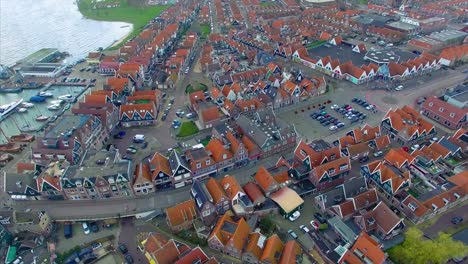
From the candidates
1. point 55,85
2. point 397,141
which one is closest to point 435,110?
point 397,141

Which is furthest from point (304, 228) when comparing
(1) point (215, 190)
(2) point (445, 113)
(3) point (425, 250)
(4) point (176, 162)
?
(2) point (445, 113)

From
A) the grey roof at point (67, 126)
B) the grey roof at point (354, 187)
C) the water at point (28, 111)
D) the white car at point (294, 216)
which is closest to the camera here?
the white car at point (294, 216)

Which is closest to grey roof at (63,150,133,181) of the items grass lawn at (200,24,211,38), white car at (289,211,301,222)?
white car at (289,211,301,222)

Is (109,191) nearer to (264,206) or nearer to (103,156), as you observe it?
(103,156)

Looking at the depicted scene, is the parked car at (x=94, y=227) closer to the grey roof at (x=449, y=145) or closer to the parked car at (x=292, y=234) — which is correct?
the parked car at (x=292, y=234)

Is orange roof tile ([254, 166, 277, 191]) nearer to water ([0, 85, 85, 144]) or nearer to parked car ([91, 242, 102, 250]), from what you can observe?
parked car ([91, 242, 102, 250])

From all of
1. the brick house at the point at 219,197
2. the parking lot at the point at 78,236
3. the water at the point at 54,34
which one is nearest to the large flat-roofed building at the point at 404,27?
the brick house at the point at 219,197

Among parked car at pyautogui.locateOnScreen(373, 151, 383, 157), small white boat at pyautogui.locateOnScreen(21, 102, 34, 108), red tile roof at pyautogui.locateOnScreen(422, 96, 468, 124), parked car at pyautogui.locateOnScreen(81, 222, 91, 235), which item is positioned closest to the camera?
parked car at pyautogui.locateOnScreen(81, 222, 91, 235)
